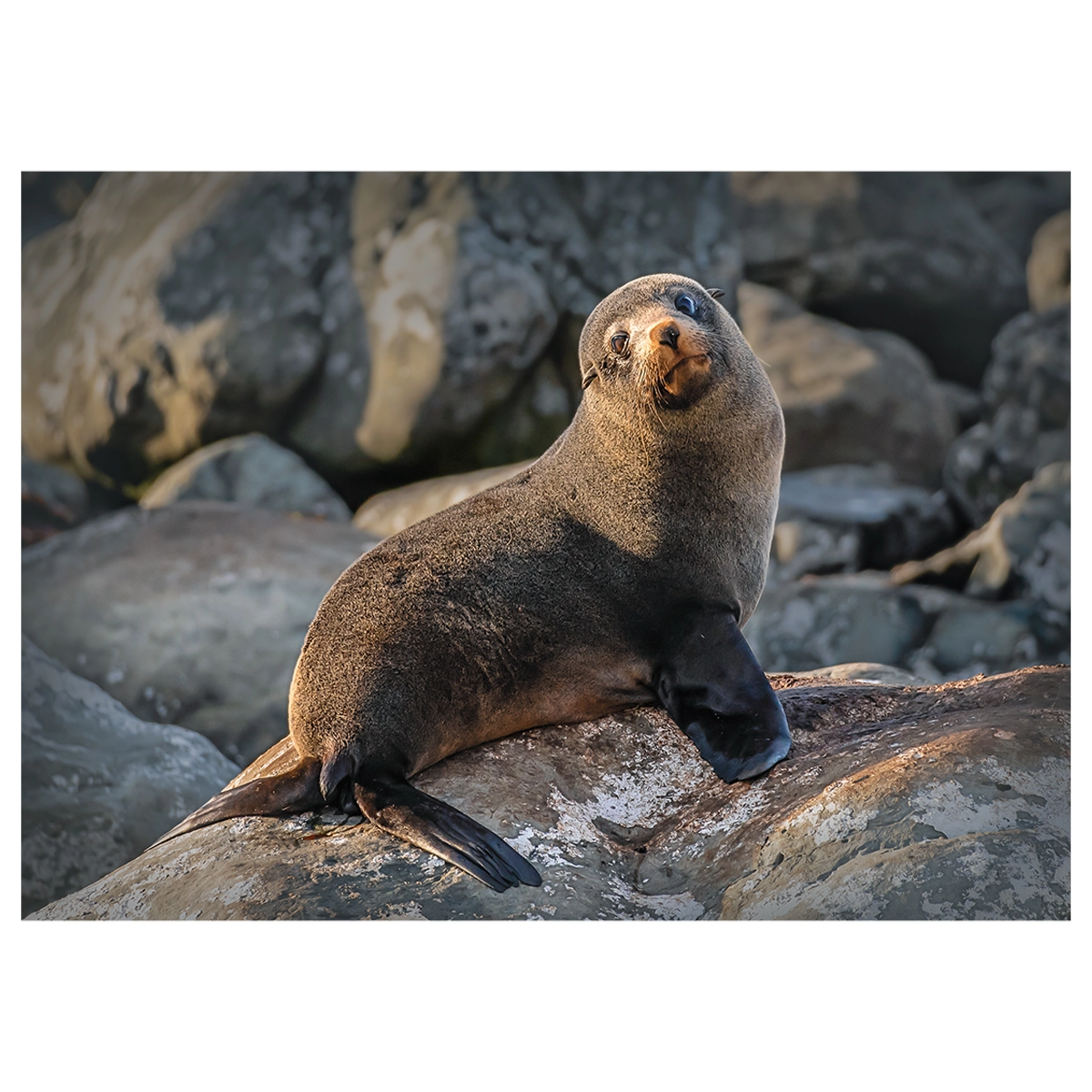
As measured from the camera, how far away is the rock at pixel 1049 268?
35.8 feet

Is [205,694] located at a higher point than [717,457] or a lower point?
Answer: lower

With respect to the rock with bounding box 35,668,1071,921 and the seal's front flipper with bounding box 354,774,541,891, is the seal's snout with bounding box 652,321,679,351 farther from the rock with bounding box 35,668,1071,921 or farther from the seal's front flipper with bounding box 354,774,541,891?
the seal's front flipper with bounding box 354,774,541,891

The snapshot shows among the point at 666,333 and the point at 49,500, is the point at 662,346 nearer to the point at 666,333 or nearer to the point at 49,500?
the point at 666,333

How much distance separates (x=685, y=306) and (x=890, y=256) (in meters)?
10.7

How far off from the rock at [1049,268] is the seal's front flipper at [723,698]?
22.8ft

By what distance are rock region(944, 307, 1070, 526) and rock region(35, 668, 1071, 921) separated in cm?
616

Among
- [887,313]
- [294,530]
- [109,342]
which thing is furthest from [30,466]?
[887,313]

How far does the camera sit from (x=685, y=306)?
5488 mm

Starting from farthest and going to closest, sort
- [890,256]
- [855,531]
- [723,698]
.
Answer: [890,256], [855,531], [723,698]

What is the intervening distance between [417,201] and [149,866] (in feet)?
20.6

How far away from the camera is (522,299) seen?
997cm

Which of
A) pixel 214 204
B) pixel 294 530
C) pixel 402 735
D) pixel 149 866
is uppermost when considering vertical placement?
pixel 214 204

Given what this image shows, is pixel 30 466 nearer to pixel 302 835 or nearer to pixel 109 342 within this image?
pixel 109 342

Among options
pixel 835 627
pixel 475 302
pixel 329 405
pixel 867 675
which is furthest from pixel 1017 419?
pixel 329 405
